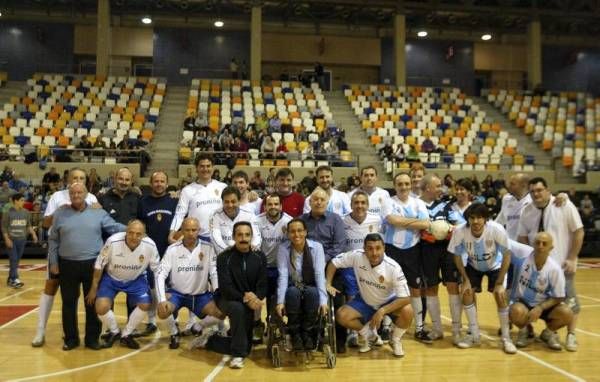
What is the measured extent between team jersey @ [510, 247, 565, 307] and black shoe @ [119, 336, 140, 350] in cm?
386

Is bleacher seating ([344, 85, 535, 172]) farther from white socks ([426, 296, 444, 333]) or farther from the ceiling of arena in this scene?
white socks ([426, 296, 444, 333])

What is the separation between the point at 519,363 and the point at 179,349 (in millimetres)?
3180

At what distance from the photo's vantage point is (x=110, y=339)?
5406 mm

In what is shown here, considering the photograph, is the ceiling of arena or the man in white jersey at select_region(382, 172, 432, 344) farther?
the ceiling of arena

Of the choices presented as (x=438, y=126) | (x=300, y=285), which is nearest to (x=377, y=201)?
(x=300, y=285)

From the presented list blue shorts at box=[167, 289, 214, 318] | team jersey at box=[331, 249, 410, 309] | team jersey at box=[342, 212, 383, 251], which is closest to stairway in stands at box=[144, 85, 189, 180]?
blue shorts at box=[167, 289, 214, 318]

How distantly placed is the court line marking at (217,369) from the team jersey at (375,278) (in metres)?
1.34

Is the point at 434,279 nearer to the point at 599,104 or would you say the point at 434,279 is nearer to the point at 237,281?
the point at 237,281

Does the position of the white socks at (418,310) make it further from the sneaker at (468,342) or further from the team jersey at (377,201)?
the team jersey at (377,201)

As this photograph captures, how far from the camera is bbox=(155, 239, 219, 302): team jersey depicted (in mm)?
5395

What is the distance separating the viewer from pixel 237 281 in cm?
496

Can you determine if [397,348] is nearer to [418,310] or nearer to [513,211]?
[418,310]

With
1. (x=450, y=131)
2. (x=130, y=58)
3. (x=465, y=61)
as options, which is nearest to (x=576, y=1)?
(x=465, y=61)

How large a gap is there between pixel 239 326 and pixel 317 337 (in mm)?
710
